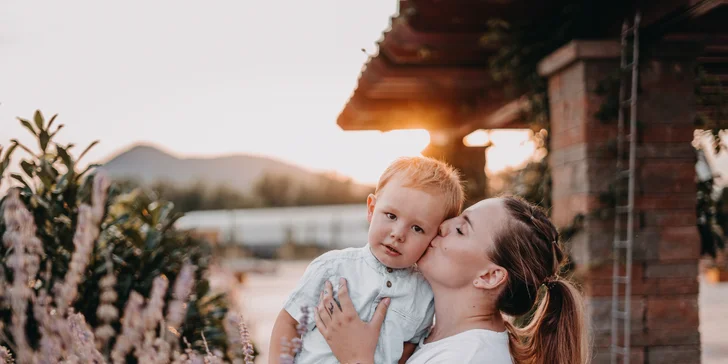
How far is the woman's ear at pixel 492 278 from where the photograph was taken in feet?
5.99

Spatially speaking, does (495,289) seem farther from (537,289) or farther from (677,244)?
(677,244)

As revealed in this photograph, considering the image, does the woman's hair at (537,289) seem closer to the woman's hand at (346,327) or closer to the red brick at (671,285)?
the woman's hand at (346,327)

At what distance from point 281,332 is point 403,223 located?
44 centimetres

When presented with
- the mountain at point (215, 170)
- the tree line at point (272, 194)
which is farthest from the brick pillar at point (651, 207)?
the tree line at point (272, 194)

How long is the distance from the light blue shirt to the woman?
42 millimetres

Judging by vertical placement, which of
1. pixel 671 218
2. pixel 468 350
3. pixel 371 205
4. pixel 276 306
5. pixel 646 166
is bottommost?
pixel 276 306

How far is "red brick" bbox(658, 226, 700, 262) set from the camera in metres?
3.27

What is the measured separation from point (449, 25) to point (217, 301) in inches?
75.7

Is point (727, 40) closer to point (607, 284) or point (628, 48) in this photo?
point (628, 48)

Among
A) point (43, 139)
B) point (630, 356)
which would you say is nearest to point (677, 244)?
point (630, 356)

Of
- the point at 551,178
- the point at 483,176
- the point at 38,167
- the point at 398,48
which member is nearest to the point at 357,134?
the point at 483,176

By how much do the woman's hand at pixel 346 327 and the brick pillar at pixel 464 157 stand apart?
180 inches

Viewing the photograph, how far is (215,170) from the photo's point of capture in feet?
237

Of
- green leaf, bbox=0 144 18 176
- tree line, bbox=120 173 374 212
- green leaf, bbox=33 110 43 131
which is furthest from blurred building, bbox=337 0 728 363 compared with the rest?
tree line, bbox=120 173 374 212
